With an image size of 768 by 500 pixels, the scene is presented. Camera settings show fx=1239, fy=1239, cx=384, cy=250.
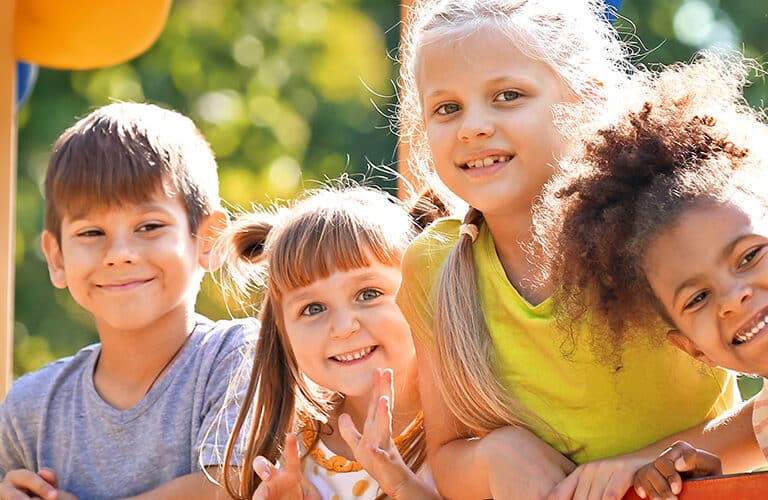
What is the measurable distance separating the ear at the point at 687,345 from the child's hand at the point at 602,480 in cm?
18

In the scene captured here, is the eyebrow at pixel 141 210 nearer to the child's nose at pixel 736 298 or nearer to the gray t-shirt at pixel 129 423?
the gray t-shirt at pixel 129 423

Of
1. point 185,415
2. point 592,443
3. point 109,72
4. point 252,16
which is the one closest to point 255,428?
point 185,415

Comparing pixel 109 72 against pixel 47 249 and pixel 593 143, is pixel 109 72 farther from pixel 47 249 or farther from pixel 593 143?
pixel 593 143

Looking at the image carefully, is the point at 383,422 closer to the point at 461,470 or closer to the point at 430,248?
the point at 461,470

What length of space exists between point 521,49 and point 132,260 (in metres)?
1.06

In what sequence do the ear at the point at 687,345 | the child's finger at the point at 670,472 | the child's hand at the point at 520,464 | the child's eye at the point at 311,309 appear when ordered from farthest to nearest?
the child's eye at the point at 311,309, the child's hand at the point at 520,464, the ear at the point at 687,345, the child's finger at the point at 670,472

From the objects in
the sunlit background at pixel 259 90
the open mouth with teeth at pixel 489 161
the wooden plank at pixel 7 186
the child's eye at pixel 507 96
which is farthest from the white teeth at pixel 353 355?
the sunlit background at pixel 259 90

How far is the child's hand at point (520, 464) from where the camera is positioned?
2053 millimetres

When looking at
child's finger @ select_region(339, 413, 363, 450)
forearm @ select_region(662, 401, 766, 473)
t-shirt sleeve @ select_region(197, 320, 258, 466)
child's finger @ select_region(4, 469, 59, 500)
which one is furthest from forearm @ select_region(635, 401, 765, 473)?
child's finger @ select_region(4, 469, 59, 500)

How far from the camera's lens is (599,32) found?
2355 millimetres

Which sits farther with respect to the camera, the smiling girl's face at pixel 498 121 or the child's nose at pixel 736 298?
the smiling girl's face at pixel 498 121

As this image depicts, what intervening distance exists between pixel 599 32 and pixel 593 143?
446 millimetres

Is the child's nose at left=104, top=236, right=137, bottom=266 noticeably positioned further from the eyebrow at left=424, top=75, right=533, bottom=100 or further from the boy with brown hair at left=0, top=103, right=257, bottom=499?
the eyebrow at left=424, top=75, right=533, bottom=100

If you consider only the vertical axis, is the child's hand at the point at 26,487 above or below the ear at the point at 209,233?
below
